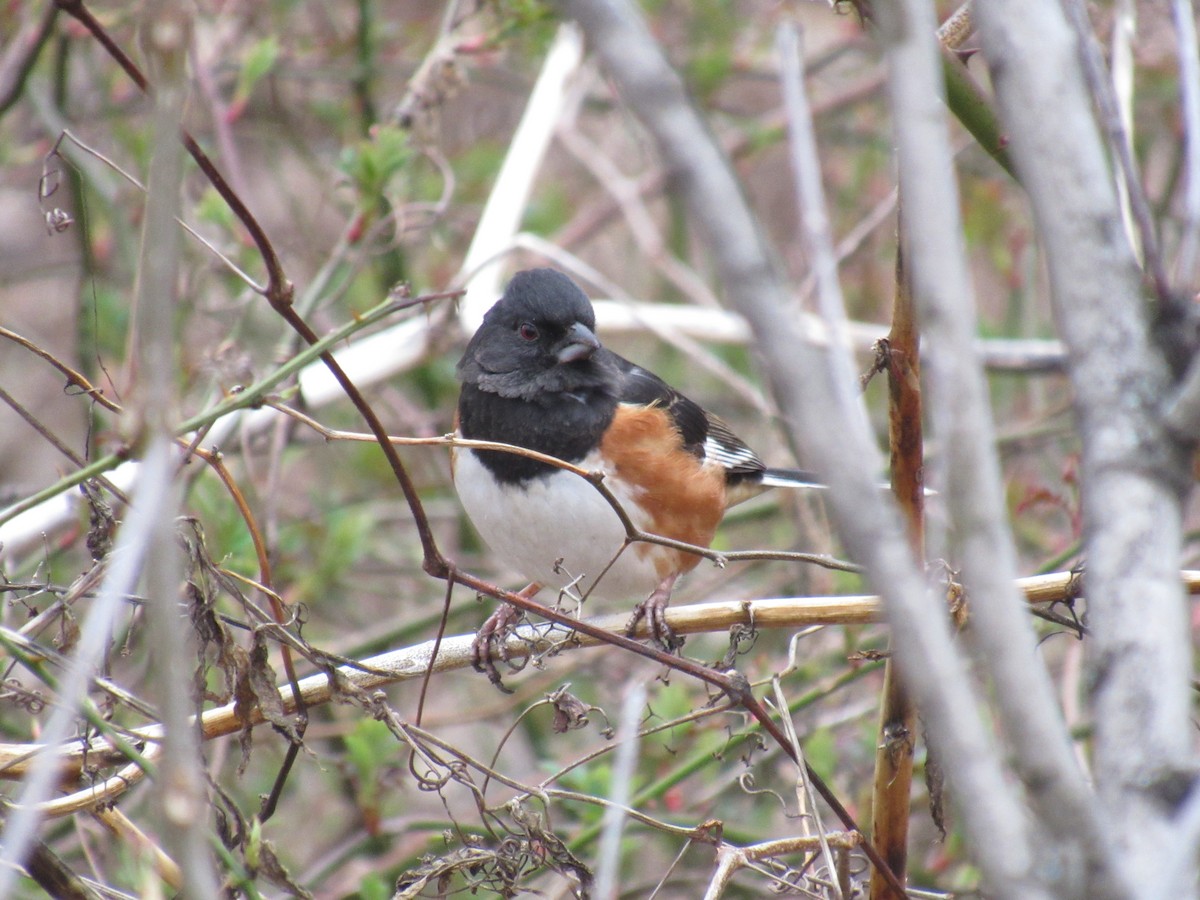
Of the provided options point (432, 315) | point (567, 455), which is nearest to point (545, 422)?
point (567, 455)

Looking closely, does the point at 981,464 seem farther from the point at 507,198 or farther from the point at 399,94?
the point at 399,94

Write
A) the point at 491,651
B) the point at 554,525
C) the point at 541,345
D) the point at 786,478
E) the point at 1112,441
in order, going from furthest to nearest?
the point at 786,478, the point at 541,345, the point at 554,525, the point at 491,651, the point at 1112,441

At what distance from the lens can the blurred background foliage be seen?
9.21 feet

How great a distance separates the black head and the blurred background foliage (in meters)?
0.24

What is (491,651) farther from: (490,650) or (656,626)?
(656,626)

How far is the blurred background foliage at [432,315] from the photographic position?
9.21ft

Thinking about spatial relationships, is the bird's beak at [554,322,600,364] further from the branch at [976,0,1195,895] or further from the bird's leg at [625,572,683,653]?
the branch at [976,0,1195,895]

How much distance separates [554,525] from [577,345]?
44 cm

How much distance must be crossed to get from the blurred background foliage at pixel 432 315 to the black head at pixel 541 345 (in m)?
0.24

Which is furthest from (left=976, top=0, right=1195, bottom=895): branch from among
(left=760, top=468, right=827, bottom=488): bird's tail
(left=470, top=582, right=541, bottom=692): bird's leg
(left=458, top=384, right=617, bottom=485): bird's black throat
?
(left=760, top=468, right=827, bottom=488): bird's tail

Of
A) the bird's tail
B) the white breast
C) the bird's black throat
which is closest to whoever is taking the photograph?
the white breast

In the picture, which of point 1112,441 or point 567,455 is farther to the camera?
point 567,455

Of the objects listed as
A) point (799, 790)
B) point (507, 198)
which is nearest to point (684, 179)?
point (799, 790)

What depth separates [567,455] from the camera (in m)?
2.75
